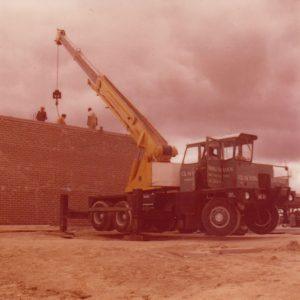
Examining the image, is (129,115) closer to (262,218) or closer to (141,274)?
(262,218)

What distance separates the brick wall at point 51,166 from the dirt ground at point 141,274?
41.2 feet

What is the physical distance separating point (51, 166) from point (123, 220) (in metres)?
7.03

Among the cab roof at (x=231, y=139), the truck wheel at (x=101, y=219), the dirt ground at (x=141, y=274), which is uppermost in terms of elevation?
the cab roof at (x=231, y=139)

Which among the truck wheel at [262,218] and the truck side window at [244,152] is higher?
the truck side window at [244,152]

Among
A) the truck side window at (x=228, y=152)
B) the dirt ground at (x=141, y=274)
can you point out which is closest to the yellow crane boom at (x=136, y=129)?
the truck side window at (x=228, y=152)

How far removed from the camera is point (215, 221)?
16.1 meters

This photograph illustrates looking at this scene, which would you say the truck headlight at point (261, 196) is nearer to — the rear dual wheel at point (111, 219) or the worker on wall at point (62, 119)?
the rear dual wheel at point (111, 219)

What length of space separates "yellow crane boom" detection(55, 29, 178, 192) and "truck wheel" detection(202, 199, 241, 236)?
2.55m

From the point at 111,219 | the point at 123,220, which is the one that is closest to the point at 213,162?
the point at 123,220

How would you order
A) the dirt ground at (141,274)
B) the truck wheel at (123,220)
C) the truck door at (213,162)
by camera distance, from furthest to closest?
the truck wheel at (123,220) → the truck door at (213,162) → the dirt ground at (141,274)

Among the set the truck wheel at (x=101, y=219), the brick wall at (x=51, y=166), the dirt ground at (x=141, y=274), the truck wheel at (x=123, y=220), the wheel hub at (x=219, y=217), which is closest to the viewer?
the dirt ground at (x=141, y=274)

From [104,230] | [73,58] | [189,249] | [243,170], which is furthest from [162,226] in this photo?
[73,58]

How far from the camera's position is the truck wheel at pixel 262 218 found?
18125mm

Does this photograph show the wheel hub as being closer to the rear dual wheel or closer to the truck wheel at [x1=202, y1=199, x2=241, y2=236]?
the truck wheel at [x1=202, y1=199, x2=241, y2=236]
